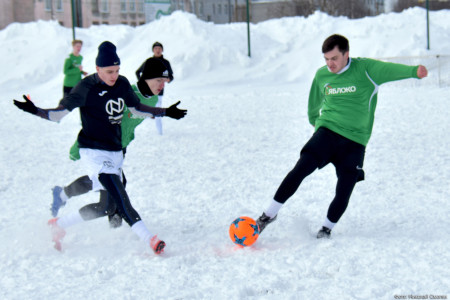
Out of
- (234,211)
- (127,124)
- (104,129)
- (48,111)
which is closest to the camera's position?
(48,111)

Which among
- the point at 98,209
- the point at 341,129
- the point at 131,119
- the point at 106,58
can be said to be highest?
the point at 106,58

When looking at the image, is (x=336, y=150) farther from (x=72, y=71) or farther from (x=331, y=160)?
(x=72, y=71)

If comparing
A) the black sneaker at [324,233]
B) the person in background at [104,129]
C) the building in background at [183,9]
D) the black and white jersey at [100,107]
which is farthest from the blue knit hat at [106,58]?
the building in background at [183,9]

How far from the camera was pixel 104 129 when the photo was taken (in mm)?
4422

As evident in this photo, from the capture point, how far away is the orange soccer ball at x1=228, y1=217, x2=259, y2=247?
14.0 feet

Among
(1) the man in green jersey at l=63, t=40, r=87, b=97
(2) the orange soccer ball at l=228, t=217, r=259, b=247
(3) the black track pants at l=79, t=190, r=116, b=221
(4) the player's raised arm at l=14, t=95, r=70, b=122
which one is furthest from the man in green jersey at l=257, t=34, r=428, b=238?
(1) the man in green jersey at l=63, t=40, r=87, b=97

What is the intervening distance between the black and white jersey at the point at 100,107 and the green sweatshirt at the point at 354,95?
Answer: 68.3 inches

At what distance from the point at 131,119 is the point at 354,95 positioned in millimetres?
2015

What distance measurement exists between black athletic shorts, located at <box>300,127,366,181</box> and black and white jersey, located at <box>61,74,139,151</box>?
1.60 meters

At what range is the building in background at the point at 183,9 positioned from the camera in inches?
1332

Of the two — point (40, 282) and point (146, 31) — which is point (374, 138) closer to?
point (40, 282)

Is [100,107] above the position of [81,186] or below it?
above

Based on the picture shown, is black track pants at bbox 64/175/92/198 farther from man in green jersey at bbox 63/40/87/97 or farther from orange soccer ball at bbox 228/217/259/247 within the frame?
man in green jersey at bbox 63/40/87/97

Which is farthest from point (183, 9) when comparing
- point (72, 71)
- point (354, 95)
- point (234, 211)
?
point (354, 95)
